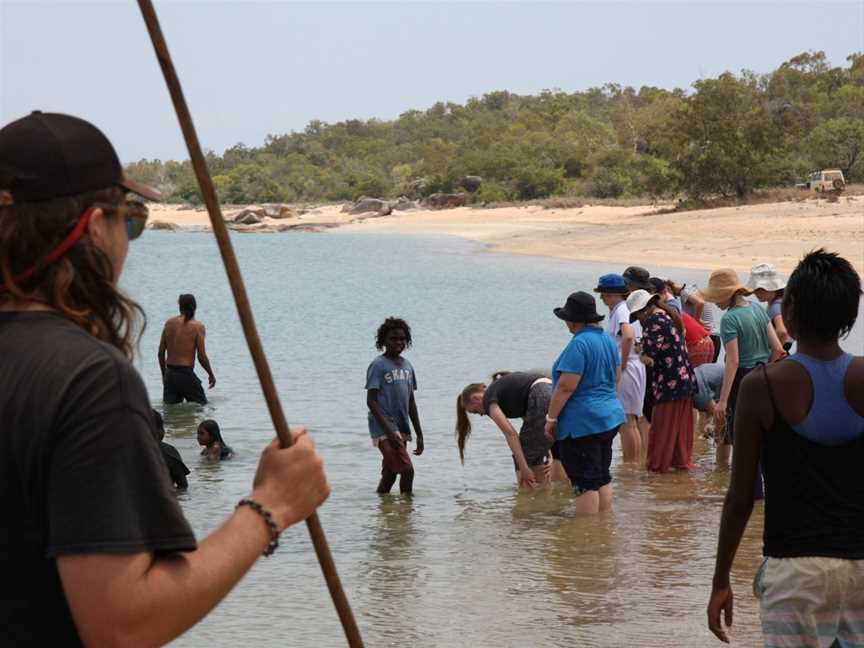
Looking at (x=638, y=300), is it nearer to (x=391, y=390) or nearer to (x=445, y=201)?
(x=391, y=390)

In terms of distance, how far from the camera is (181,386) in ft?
47.6

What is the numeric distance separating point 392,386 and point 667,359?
7.23 ft

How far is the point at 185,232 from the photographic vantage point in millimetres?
91500

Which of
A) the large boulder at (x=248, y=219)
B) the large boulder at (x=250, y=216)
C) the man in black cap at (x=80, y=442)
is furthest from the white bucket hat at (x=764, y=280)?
the large boulder at (x=250, y=216)

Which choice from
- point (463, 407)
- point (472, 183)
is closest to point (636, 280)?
point (463, 407)

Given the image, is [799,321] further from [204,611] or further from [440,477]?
[440,477]

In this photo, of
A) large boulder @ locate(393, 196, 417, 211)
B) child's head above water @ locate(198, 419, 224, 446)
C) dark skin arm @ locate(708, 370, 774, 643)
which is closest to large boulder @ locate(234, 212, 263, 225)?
large boulder @ locate(393, 196, 417, 211)

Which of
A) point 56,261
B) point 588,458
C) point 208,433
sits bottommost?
point 208,433

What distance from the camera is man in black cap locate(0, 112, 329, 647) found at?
5.93ft

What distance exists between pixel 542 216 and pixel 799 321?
6062cm

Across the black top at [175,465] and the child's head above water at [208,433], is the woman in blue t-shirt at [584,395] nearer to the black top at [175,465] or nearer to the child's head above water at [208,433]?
the black top at [175,465]

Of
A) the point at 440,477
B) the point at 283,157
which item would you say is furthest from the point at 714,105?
the point at 283,157

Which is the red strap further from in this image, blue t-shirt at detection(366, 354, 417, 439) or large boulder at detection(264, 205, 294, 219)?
large boulder at detection(264, 205, 294, 219)

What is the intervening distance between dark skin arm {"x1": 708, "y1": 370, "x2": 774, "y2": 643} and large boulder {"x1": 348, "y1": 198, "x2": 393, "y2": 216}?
78.9m
